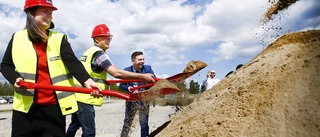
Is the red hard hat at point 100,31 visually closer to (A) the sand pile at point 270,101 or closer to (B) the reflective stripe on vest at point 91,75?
(B) the reflective stripe on vest at point 91,75

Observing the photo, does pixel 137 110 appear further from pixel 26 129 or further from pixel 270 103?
pixel 270 103

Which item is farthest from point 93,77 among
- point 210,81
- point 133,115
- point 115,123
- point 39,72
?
point 115,123

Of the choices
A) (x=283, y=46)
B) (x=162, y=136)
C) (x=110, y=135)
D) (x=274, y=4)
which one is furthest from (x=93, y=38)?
(x=110, y=135)

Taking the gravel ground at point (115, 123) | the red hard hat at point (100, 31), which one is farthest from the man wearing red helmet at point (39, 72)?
the gravel ground at point (115, 123)

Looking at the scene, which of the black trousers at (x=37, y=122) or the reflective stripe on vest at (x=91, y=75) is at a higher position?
the reflective stripe on vest at (x=91, y=75)

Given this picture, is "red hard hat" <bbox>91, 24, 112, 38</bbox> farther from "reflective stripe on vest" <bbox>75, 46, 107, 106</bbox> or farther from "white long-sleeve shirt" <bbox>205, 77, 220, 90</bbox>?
"white long-sleeve shirt" <bbox>205, 77, 220, 90</bbox>

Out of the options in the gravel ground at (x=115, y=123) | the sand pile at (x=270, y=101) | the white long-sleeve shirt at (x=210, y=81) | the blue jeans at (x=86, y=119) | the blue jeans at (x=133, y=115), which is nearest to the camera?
the sand pile at (x=270, y=101)

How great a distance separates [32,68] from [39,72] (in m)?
0.08

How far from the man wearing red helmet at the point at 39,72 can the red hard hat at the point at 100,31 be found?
1.47 meters

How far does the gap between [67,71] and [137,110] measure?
2.72 meters

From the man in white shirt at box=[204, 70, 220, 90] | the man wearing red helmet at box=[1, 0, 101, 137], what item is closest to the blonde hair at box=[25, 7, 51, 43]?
the man wearing red helmet at box=[1, 0, 101, 137]

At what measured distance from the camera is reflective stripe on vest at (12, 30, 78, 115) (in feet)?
9.56

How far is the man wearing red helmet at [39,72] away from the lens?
2.90 m

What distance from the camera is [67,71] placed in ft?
10.2
